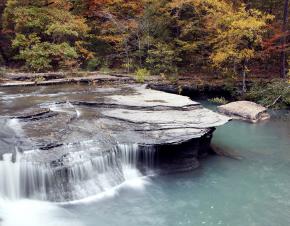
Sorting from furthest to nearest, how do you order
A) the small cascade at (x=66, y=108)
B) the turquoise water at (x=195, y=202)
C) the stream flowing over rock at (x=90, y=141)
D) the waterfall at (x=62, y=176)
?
the small cascade at (x=66, y=108) → the stream flowing over rock at (x=90, y=141) → the waterfall at (x=62, y=176) → the turquoise water at (x=195, y=202)

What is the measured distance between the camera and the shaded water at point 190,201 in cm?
777

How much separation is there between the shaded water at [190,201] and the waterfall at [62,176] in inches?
6.9

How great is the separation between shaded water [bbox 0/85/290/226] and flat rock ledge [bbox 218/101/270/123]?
449 cm

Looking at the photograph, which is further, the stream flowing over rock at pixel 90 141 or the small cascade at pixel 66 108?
the small cascade at pixel 66 108

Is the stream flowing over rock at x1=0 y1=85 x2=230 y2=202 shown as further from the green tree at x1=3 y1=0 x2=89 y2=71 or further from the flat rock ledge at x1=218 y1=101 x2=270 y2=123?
the green tree at x1=3 y1=0 x2=89 y2=71

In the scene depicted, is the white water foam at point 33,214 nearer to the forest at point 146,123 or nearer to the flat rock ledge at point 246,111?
the forest at point 146,123

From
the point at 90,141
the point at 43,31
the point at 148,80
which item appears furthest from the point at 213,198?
the point at 43,31

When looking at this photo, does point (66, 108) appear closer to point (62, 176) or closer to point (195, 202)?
point (62, 176)

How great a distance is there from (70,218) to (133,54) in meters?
13.9

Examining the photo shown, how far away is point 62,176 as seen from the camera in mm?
8359

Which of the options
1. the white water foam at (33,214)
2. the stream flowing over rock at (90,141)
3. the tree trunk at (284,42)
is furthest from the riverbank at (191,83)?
the white water foam at (33,214)

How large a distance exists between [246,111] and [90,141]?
932 cm

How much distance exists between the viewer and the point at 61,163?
8258 mm

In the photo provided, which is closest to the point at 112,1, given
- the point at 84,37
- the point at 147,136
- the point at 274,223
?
the point at 84,37
